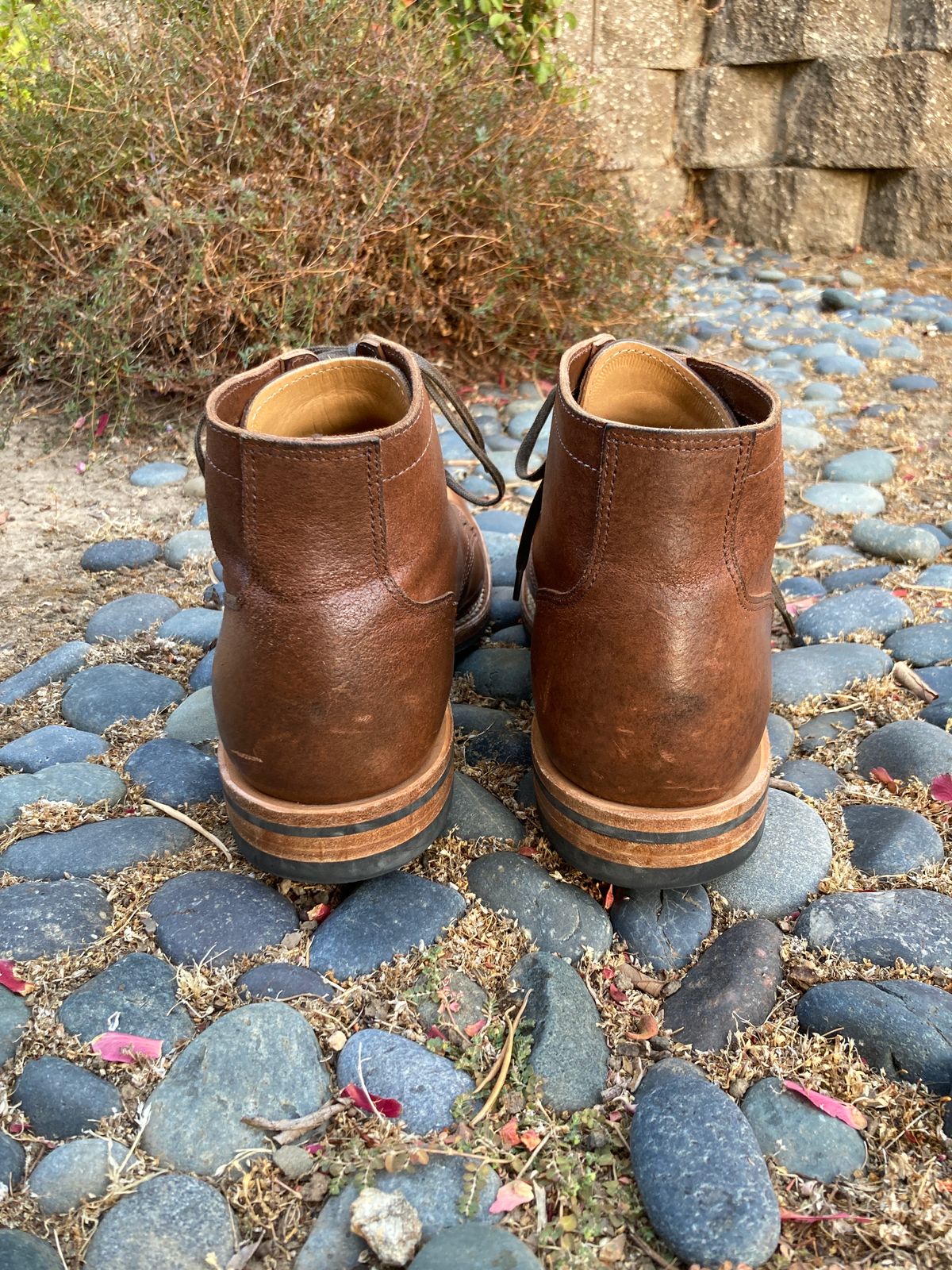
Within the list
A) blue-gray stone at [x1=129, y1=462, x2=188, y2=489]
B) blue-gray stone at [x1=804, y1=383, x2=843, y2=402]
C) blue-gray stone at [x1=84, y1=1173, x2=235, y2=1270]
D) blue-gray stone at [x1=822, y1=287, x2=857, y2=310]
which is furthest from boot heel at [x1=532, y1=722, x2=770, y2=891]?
blue-gray stone at [x1=822, y1=287, x2=857, y2=310]

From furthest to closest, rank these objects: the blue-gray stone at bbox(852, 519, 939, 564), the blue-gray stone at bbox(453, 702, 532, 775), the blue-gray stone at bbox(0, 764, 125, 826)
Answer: the blue-gray stone at bbox(852, 519, 939, 564), the blue-gray stone at bbox(453, 702, 532, 775), the blue-gray stone at bbox(0, 764, 125, 826)

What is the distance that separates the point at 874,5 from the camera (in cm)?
615

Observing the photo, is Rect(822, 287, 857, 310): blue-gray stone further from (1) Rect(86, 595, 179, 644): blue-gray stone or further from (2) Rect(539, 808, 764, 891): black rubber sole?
(2) Rect(539, 808, 764, 891): black rubber sole

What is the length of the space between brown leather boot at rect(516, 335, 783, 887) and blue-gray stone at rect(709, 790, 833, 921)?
9 centimetres

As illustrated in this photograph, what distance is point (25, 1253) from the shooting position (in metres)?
1.11

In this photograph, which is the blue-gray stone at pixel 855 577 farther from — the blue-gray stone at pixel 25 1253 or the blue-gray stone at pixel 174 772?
the blue-gray stone at pixel 25 1253

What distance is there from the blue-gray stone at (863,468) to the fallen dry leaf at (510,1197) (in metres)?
2.77

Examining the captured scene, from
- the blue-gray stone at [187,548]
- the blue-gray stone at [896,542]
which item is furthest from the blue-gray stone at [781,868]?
the blue-gray stone at [187,548]

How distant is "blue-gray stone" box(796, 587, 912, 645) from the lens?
2.40m

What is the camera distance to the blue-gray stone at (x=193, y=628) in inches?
93.1

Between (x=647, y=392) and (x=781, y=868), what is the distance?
0.85 metres

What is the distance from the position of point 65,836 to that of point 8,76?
3375mm

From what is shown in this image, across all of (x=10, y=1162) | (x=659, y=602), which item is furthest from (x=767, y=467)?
(x=10, y=1162)

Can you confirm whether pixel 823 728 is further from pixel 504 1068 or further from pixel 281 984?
pixel 281 984
